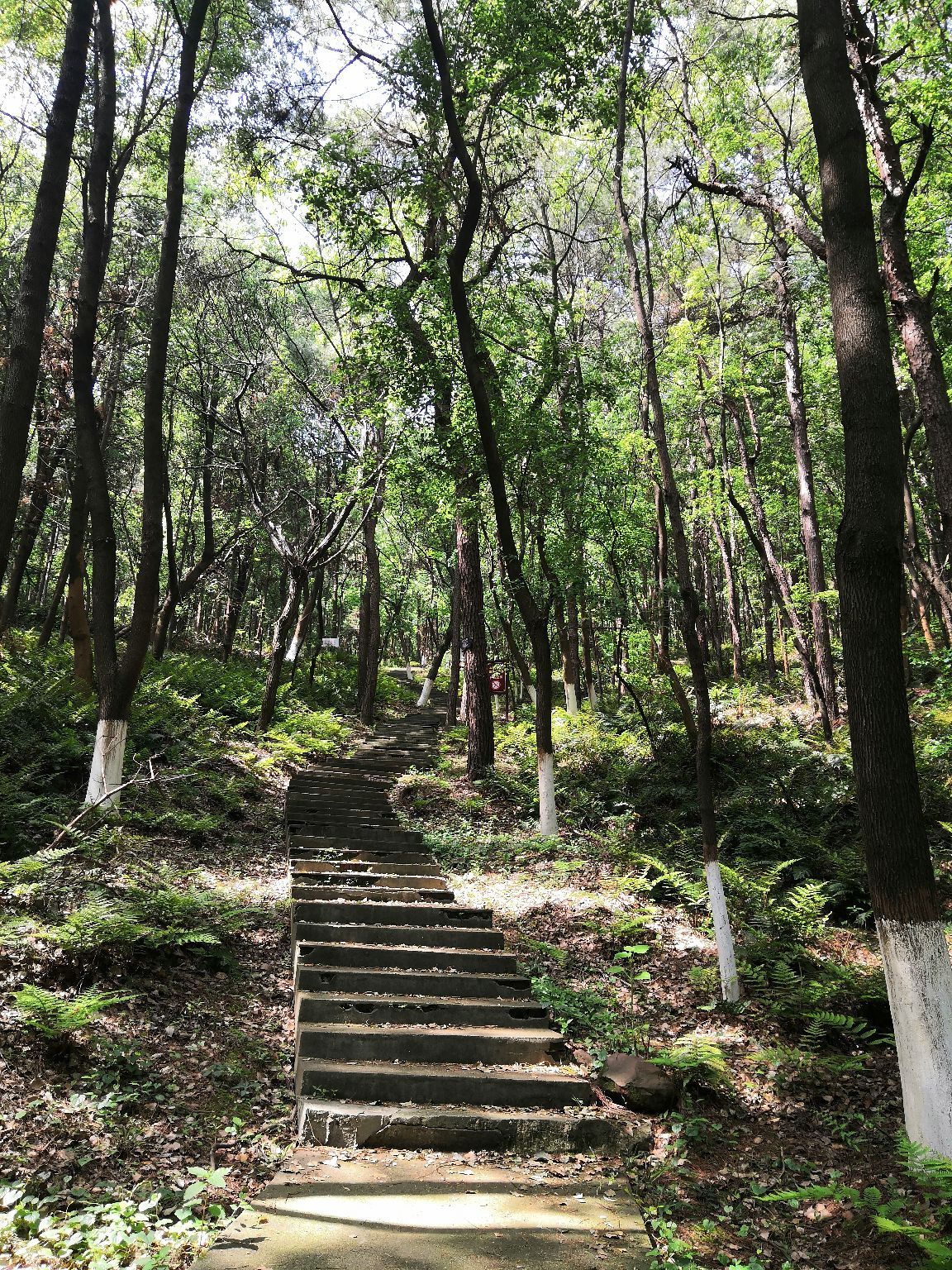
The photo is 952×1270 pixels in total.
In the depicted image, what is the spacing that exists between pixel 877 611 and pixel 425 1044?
13.1 ft

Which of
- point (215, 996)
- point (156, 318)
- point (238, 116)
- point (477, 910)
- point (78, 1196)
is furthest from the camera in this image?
point (238, 116)

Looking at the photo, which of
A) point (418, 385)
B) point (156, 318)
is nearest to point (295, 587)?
point (418, 385)

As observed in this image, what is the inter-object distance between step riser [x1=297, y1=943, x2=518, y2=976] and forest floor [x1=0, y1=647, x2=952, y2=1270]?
34cm

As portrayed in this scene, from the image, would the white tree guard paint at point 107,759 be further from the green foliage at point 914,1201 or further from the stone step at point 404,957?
the green foliage at point 914,1201

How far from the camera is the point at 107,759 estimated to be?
8.03 meters

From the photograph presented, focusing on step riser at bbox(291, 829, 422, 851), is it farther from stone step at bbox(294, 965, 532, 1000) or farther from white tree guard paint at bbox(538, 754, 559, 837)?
stone step at bbox(294, 965, 532, 1000)

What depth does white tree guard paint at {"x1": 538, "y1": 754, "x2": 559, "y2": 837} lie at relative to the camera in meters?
10.1

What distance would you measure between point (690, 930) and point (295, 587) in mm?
10663

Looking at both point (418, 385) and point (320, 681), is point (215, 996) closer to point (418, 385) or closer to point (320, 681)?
point (418, 385)

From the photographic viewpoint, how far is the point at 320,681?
22234mm

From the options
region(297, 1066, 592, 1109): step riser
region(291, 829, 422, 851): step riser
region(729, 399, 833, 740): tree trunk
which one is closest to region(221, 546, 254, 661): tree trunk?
region(291, 829, 422, 851): step riser

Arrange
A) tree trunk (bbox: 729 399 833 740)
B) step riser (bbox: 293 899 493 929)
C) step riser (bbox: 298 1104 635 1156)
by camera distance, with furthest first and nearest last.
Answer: tree trunk (bbox: 729 399 833 740) < step riser (bbox: 293 899 493 929) < step riser (bbox: 298 1104 635 1156)

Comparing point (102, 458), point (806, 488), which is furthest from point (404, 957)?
point (806, 488)

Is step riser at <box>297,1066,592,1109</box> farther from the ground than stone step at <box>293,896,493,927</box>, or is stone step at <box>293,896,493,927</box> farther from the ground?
stone step at <box>293,896,493,927</box>
